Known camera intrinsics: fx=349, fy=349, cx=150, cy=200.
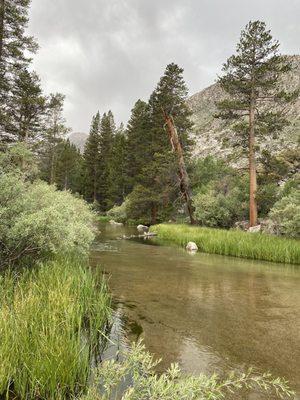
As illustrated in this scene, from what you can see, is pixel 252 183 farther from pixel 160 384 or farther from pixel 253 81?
pixel 160 384

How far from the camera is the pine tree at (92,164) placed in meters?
69.6

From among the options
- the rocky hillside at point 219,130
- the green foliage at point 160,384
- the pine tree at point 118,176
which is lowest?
the green foliage at point 160,384

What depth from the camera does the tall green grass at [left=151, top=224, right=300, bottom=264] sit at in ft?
52.3

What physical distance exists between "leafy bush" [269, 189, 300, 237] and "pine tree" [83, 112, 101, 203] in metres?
52.0

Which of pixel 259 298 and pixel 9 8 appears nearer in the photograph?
pixel 259 298

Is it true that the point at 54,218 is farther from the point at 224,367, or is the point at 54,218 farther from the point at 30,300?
the point at 224,367

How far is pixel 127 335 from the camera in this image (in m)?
6.11

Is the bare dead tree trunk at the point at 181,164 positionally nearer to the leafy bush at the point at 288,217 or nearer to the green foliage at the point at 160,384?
the leafy bush at the point at 288,217

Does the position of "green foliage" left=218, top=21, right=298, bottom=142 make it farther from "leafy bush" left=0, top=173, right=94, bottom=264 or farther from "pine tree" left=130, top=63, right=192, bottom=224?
"leafy bush" left=0, top=173, right=94, bottom=264

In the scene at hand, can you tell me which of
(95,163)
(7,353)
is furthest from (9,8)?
(95,163)

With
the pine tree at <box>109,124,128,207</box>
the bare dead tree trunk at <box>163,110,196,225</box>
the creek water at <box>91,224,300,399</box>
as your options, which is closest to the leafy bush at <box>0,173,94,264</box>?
the creek water at <box>91,224,300,399</box>

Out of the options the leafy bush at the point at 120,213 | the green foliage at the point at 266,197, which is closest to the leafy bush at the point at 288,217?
the green foliage at the point at 266,197

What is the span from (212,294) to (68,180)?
224 ft

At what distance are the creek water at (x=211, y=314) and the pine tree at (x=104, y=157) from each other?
53.6m
